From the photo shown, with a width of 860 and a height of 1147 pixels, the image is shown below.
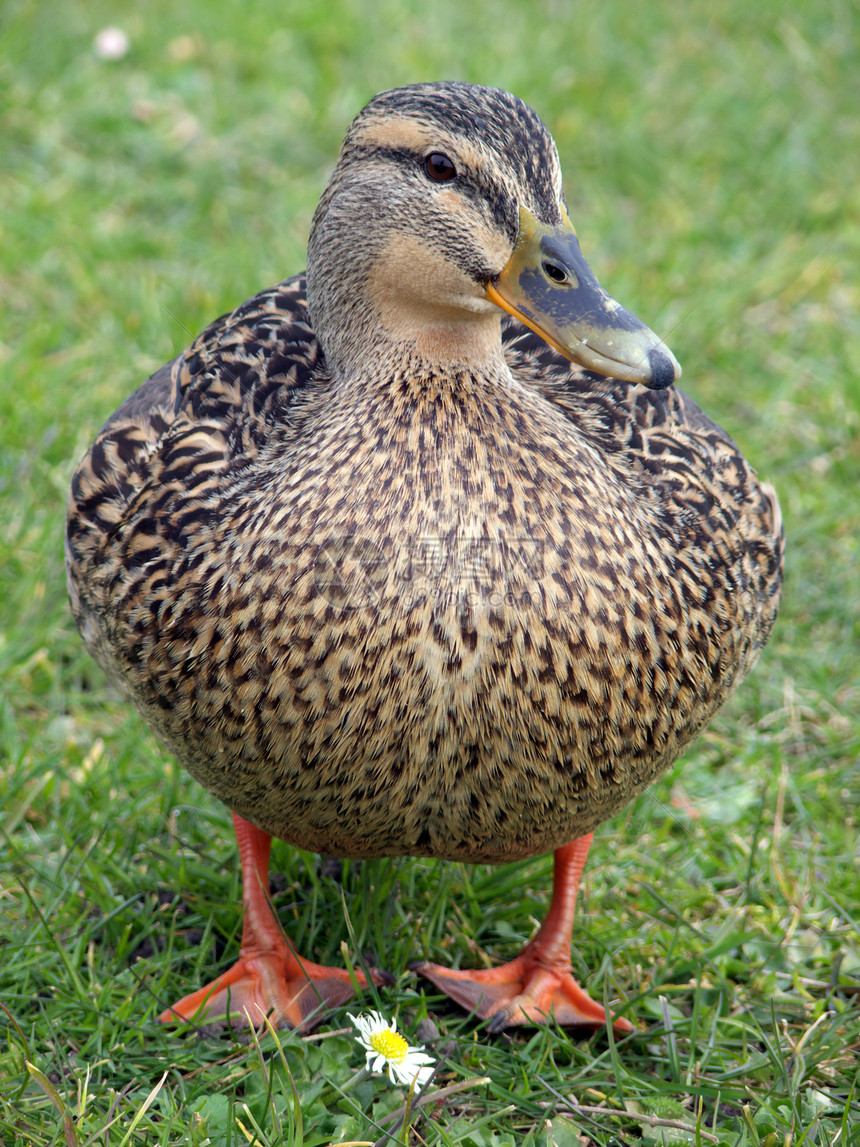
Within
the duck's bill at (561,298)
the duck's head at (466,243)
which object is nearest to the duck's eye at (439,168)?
the duck's head at (466,243)

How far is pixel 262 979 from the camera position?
2717mm

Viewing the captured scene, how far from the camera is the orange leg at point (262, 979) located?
2.65m

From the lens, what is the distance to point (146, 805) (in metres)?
3.10

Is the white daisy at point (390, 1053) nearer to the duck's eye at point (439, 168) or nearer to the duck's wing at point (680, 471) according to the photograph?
the duck's wing at point (680, 471)

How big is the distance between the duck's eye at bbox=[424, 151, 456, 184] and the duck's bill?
0.15 meters

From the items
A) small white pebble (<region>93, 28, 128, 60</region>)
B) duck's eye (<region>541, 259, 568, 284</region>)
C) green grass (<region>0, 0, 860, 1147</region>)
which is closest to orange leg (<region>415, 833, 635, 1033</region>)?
green grass (<region>0, 0, 860, 1147</region>)

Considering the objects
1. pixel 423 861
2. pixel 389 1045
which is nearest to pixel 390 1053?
pixel 389 1045

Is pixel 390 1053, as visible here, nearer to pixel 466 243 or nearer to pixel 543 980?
pixel 543 980

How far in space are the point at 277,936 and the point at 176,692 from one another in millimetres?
692

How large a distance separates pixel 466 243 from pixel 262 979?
1546 mm

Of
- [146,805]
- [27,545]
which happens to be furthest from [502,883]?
[27,545]

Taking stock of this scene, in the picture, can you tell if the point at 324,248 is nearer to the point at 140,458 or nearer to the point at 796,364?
the point at 140,458

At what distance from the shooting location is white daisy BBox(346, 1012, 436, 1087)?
2318mm

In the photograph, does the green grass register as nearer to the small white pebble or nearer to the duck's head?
the small white pebble
